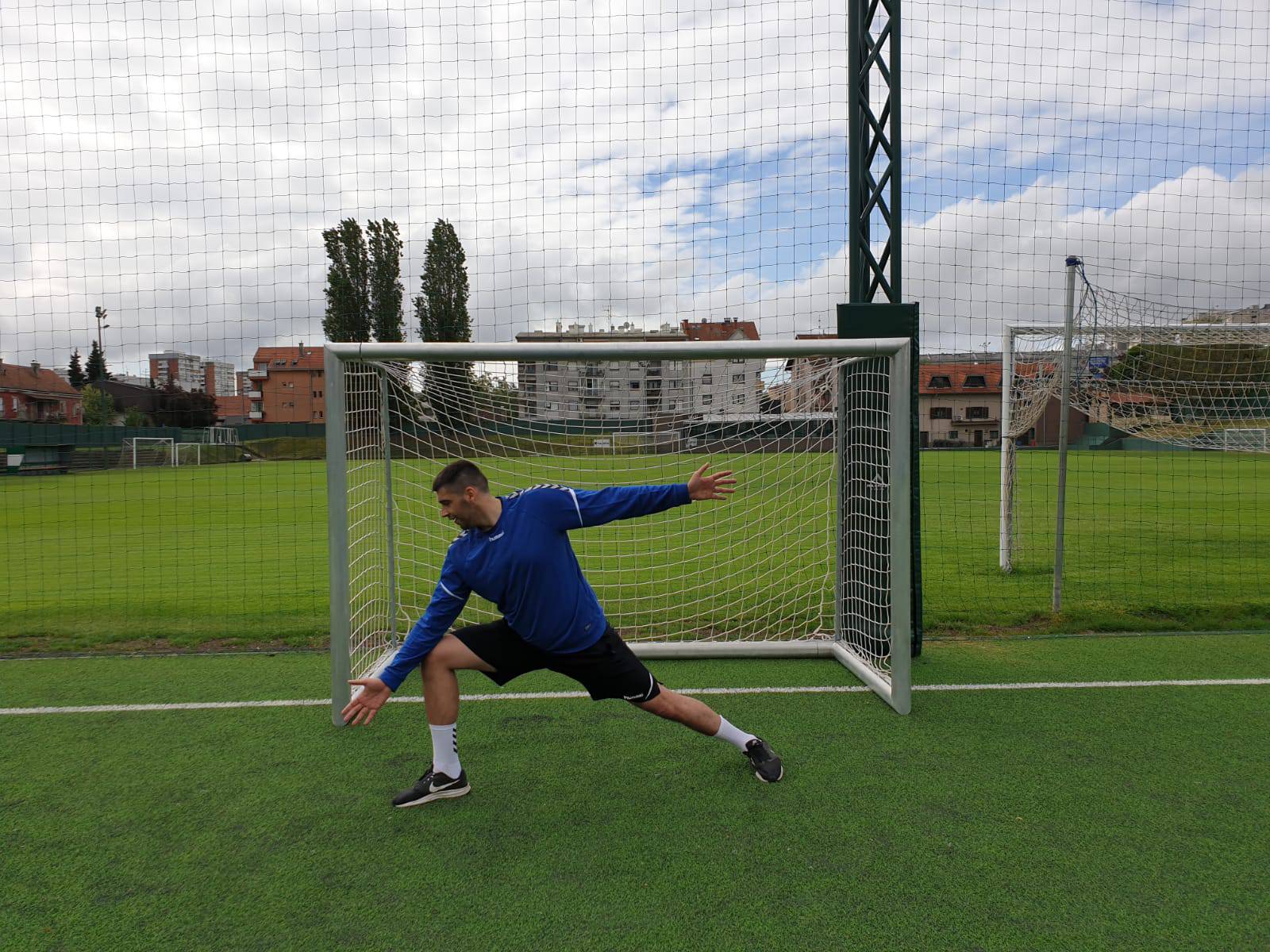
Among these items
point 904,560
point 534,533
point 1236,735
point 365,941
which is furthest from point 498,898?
point 1236,735

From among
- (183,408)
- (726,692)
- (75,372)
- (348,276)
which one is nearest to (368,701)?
(726,692)

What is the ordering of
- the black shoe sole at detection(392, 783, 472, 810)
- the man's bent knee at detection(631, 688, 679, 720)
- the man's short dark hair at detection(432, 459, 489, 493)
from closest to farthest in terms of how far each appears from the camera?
the man's short dark hair at detection(432, 459, 489, 493), the black shoe sole at detection(392, 783, 472, 810), the man's bent knee at detection(631, 688, 679, 720)

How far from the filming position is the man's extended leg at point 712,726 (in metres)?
3.90

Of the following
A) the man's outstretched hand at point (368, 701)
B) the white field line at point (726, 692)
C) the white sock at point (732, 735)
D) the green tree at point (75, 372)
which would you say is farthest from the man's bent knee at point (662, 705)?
the green tree at point (75, 372)

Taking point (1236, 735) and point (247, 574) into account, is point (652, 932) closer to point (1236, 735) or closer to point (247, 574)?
point (1236, 735)

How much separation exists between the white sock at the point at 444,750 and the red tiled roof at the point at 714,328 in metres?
4.51

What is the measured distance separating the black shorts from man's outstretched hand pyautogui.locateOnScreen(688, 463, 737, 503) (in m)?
0.81

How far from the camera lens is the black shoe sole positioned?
12.3ft

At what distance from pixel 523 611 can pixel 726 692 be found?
85.1 inches

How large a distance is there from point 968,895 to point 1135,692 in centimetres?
298

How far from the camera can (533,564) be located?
11.9 feet

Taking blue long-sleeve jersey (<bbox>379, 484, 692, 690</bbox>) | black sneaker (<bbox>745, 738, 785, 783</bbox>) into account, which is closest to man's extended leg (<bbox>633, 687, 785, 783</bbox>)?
black sneaker (<bbox>745, 738, 785, 783</bbox>)

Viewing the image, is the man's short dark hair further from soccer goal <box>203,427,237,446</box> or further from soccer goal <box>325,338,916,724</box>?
soccer goal <box>203,427,237,446</box>

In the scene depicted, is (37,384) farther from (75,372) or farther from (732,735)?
(732,735)
